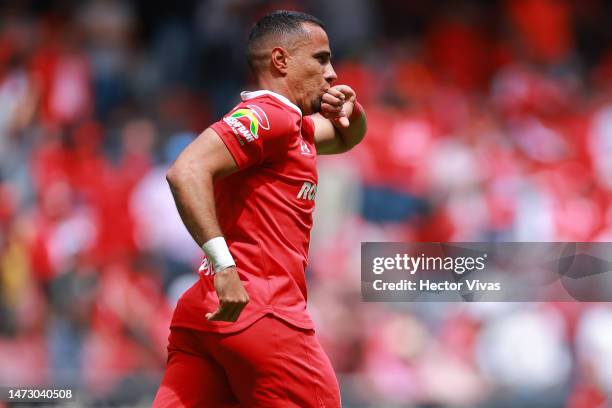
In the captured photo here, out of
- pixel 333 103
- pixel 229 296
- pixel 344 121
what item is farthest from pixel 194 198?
pixel 344 121

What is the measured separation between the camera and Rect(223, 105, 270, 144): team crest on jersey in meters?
3.49

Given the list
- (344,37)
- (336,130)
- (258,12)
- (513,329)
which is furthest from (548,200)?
(336,130)

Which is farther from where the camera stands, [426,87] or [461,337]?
[426,87]

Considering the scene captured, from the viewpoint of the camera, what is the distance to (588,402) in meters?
7.32

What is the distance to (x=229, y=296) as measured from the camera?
333 cm

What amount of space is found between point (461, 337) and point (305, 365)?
4.47 meters

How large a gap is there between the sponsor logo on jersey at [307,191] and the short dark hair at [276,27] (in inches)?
19.0

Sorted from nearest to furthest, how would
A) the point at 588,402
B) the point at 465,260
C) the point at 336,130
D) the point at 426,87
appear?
1. the point at 336,130
2. the point at 465,260
3. the point at 588,402
4. the point at 426,87

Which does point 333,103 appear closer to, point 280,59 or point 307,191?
point 280,59

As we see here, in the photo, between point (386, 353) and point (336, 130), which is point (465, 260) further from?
point (386, 353)

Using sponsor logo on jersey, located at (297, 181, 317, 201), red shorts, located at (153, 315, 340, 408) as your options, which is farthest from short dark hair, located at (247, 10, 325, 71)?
red shorts, located at (153, 315, 340, 408)

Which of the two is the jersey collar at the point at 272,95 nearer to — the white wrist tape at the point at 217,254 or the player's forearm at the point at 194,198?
the player's forearm at the point at 194,198

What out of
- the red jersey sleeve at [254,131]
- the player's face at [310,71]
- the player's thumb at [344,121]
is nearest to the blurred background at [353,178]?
the player's thumb at [344,121]

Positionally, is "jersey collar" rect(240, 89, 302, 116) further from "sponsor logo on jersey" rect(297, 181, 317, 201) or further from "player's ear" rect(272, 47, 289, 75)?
"sponsor logo on jersey" rect(297, 181, 317, 201)
